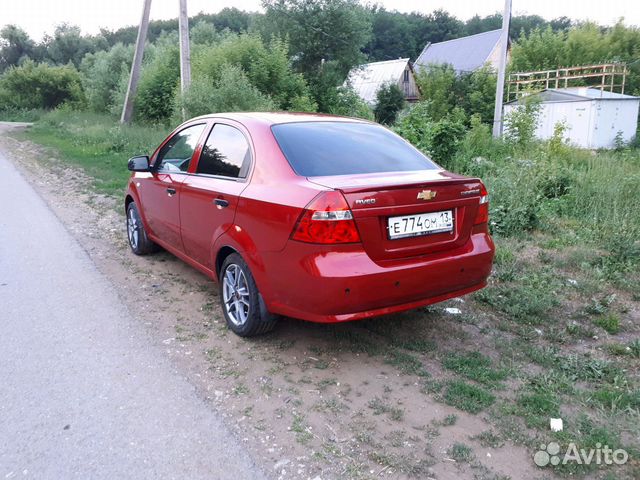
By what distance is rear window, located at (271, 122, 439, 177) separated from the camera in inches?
150

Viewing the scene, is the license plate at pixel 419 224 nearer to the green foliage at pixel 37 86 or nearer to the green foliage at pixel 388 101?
the green foliage at pixel 388 101

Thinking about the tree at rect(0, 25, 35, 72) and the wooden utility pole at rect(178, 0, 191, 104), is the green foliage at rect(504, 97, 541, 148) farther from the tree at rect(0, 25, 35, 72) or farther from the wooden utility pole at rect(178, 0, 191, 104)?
the tree at rect(0, 25, 35, 72)

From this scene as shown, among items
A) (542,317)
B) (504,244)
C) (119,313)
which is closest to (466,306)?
(542,317)

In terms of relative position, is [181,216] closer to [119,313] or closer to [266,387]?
[119,313]

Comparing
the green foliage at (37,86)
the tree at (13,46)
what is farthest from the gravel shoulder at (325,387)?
the tree at (13,46)

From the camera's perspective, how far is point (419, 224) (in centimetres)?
351

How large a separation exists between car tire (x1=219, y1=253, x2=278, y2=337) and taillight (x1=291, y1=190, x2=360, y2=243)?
30.5 inches

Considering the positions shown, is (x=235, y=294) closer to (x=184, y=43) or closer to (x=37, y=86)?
(x=184, y=43)

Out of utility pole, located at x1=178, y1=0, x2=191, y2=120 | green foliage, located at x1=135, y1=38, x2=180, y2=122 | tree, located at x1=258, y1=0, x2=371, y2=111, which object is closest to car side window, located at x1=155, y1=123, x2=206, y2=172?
utility pole, located at x1=178, y1=0, x2=191, y2=120

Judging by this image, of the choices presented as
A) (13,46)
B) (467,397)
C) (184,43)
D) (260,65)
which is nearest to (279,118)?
(467,397)

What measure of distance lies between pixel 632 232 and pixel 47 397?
560cm

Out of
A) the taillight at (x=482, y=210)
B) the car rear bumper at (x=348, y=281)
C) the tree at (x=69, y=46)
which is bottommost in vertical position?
the car rear bumper at (x=348, y=281)

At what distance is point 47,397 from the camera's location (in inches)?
128

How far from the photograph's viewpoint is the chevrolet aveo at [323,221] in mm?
3285
